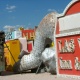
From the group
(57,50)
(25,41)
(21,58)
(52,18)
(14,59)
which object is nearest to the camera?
(57,50)

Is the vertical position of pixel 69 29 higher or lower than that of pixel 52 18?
lower

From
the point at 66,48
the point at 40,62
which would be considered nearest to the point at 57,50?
the point at 66,48

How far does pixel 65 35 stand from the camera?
548 inches

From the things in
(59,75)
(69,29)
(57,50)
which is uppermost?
(69,29)

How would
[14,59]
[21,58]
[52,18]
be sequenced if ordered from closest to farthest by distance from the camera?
[52,18] < [21,58] < [14,59]

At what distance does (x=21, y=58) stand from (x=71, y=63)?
621cm

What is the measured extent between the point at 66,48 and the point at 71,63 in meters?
0.81

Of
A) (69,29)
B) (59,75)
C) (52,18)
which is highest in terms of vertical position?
(52,18)

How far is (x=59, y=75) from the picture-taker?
563 inches

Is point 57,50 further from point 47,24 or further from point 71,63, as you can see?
point 47,24

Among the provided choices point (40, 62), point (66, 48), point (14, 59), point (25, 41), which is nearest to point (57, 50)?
point (66, 48)

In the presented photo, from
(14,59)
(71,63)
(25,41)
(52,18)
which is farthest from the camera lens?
(25,41)

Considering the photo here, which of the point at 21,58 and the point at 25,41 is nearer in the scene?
the point at 21,58

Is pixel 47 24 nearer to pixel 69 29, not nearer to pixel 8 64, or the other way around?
pixel 69 29
